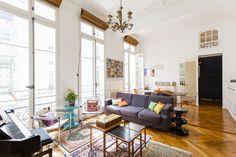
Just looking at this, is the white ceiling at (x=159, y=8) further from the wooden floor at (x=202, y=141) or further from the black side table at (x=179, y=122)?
the wooden floor at (x=202, y=141)

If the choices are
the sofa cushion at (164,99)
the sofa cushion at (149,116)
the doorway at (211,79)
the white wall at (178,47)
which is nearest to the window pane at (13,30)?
the sofa cushion at (149,116)

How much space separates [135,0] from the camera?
141 inches

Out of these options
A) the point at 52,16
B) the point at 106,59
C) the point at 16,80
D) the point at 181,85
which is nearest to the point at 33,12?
the point at 52,16

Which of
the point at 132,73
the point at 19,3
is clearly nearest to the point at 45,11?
the point at 19,3

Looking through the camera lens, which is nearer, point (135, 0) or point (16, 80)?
point (16, 80)

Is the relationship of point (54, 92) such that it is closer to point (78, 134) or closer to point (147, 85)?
point (78, 134)

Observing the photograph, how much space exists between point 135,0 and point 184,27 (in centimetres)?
332

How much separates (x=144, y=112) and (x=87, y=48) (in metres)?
2.68

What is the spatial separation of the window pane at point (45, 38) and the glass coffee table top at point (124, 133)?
2.54m

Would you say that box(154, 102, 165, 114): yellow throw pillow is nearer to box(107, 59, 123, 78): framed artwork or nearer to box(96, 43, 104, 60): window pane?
box(107, 59, 123, 78): framed artwork

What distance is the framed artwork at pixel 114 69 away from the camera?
497 centimetres

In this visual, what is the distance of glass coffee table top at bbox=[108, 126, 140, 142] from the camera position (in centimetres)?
191

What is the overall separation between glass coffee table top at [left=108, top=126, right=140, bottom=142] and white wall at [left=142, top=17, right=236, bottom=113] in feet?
16.1

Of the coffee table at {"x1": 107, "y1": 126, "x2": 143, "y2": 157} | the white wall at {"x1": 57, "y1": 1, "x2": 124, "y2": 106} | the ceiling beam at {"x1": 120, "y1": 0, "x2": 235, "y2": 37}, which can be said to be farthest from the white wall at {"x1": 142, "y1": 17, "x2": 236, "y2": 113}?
the coffee table at {"x1": 107, "y1": 126, "x2": 143, "y2": 157}
